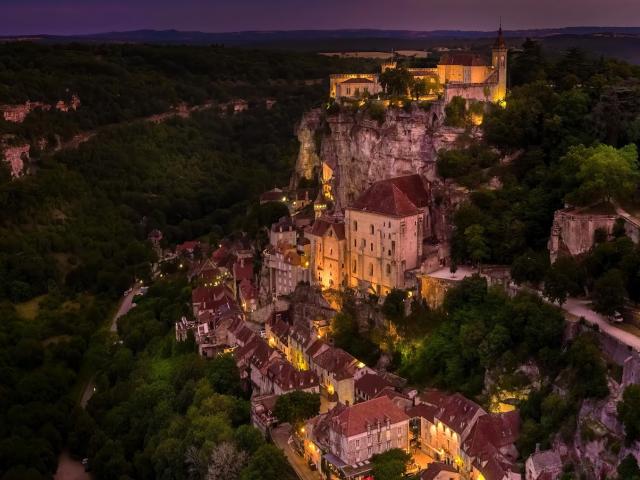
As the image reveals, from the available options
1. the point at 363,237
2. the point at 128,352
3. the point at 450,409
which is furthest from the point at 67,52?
the point at 450,409

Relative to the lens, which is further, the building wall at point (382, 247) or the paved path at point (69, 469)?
the paved path at point (69, 469)

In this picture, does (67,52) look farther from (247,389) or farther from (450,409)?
(450,409)

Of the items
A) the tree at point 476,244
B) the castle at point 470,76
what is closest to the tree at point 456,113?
the castle at point 470,76

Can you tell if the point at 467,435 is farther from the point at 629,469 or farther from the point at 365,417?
the point at 629,469

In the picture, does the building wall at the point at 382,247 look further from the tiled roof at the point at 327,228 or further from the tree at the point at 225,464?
the tree at the point at 225,464

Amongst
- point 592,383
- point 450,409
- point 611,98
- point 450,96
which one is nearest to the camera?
point 592,383

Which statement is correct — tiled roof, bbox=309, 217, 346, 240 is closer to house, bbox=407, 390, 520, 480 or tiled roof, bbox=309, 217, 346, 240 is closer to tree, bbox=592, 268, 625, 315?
house, bbox=407, 390, 520, 480
